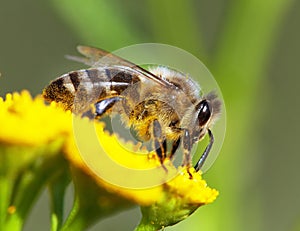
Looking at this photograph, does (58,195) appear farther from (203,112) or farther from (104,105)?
(203,112)

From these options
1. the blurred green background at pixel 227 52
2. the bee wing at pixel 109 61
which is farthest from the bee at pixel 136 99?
the blurred green background at pixel 227 52

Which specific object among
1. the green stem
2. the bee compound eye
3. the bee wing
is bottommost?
the green stem

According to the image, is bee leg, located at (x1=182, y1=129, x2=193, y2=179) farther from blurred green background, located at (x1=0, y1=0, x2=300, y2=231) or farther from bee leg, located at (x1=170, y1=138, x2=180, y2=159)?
blurred green background, located at (x1=0, y1=0, x2=300, y2=231)

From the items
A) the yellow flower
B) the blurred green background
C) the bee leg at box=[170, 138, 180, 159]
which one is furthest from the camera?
the blurred green background

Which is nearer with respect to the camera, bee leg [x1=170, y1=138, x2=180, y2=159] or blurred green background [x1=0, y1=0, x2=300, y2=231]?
bee leg [x1=170, y1=138, x2=180, y2=159]

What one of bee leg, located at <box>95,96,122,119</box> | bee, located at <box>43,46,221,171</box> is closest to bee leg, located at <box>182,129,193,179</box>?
bee, located at <box>43,46,221,171</box>

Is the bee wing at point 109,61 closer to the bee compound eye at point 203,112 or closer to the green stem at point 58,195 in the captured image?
the bee compound eye at point 203,112

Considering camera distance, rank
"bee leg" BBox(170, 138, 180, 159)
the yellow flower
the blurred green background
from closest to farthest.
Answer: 1. the yellow flower
2. "bee leg" BBox(170, 138, 180, 159)
3. the blurred green background

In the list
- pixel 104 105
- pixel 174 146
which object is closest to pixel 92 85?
pixel 104 105
